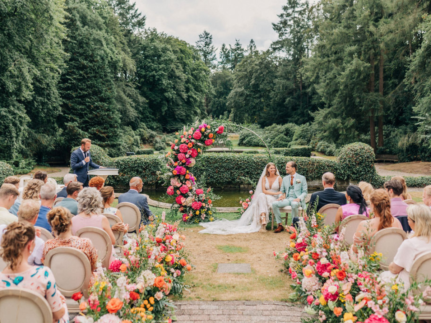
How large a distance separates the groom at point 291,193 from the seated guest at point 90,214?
464cm

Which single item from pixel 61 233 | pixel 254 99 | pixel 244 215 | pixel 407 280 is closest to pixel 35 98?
pixel 244 215

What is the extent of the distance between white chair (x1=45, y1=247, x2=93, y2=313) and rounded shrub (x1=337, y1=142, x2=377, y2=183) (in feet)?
41.6

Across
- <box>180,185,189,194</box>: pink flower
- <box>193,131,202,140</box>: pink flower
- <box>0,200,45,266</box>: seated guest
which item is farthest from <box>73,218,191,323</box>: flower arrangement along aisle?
<box>193,131,202,140</box>: pink flower

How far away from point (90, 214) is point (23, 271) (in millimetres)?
1609

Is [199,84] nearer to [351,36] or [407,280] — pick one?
[351,36]

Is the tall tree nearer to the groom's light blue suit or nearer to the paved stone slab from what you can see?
the groom's light blue suit

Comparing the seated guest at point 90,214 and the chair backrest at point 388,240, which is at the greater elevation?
the seated guest at point 90,214

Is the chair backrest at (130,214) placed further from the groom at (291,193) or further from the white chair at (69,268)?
the groom at (291,193)

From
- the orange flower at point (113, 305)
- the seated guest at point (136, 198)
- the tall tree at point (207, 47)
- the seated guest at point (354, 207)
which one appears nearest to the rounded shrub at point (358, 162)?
the seated guest at point (354, 207)

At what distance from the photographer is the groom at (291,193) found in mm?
7680

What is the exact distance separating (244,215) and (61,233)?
5.94m

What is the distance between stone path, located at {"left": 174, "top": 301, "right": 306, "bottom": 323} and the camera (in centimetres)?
375

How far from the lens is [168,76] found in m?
39.4

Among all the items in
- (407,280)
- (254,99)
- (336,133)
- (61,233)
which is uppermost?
(254,99)
